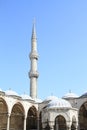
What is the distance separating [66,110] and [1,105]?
8270 mm

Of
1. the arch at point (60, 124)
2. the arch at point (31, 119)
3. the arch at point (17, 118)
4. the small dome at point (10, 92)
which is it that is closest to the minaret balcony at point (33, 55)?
the small dome at point (10, 92)

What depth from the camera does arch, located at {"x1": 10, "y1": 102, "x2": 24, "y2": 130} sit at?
113 ft

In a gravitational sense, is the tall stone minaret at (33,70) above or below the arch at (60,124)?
above

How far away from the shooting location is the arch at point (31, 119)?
36.9 meters

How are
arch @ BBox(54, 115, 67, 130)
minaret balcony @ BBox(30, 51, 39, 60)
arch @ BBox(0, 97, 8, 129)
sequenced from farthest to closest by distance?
minaret balcony @ BBox(30, 51, 39, 60)
arch @ BBox(54, 115, 67, 130)
arch @ BBox(0, 97, 8, 129)

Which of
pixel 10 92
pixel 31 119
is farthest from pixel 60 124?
pixel 10 92

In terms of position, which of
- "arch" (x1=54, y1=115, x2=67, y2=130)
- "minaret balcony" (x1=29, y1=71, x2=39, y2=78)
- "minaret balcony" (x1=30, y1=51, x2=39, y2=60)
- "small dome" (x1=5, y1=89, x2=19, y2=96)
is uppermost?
"minaret balcony" (x1=30, y1=51, x2=39, y2=60)

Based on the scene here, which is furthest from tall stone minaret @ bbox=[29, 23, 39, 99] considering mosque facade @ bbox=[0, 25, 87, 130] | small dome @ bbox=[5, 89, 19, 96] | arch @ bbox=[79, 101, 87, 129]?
arch @ bbox=[79, 101, 87, 129]

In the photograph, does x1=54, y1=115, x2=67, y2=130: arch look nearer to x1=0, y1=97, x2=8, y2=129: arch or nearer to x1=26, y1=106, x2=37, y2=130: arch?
x1=26, y1=106, x2=37, y2=130: arch

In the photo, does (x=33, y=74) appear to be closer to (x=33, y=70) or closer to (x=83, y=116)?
(x=33, y=70)

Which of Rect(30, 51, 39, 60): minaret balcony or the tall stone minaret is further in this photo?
Rect(30, 51, 39, 60): minaret balcony

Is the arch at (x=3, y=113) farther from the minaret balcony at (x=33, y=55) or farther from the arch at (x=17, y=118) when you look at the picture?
the minaret balcony at (x=33, y=55)

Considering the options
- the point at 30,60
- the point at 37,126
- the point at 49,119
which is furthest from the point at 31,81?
the point at 49,119

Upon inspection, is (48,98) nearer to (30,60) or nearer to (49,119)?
(30,60)
